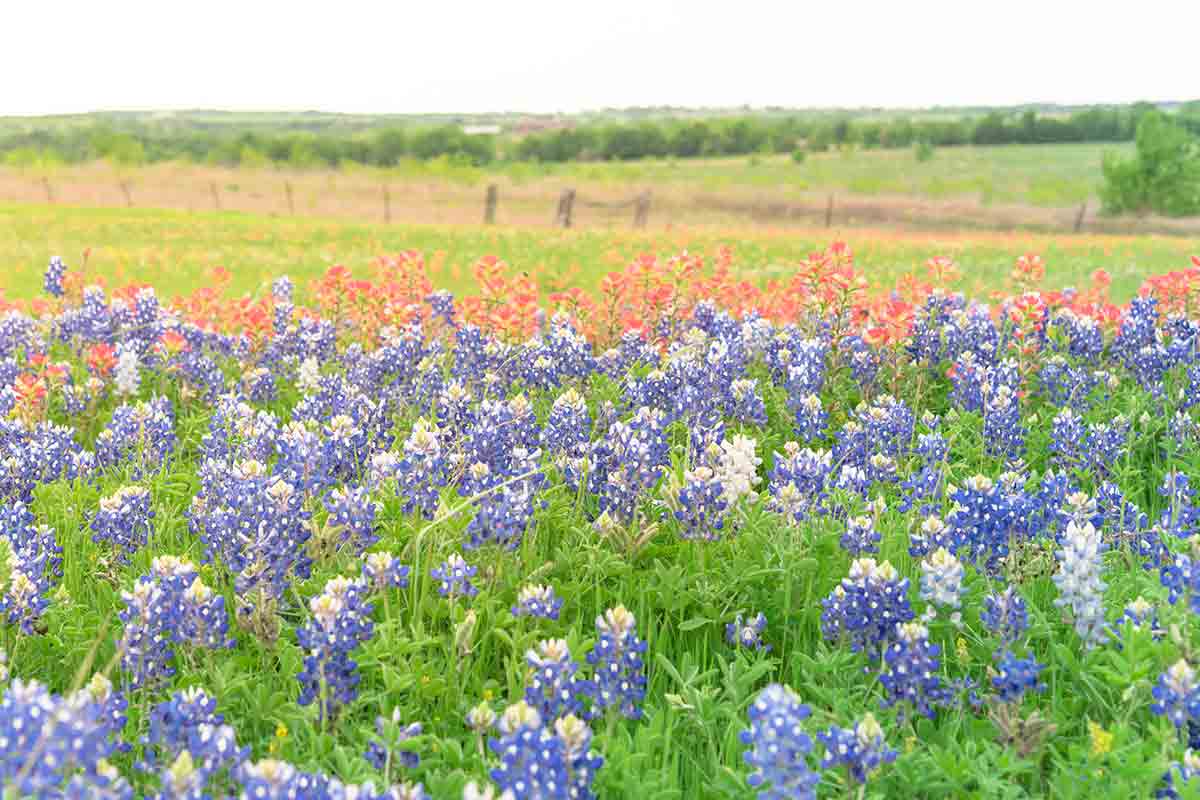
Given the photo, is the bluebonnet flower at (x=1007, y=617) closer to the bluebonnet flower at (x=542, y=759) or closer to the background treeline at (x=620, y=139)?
the bluebonnet flower at (x=542, y=759)

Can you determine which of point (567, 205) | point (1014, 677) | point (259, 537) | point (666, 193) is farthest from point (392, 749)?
point (666, 193)

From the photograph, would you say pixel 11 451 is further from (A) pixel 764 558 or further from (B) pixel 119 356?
(A) pixel 764 558

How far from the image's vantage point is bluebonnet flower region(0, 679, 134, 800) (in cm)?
248

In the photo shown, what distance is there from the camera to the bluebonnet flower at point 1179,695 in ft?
10.6

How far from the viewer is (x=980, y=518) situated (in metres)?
4.34

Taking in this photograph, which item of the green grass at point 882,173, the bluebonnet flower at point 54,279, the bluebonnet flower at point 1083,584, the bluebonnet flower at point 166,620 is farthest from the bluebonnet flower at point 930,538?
the green grass at point 882,173

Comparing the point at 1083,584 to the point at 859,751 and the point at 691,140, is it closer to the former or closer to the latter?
the point at 859,751

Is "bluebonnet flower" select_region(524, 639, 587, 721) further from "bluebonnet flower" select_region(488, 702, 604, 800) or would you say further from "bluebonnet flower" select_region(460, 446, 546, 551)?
"bluebonnet flower" select_region(460, 446, 546, 551)

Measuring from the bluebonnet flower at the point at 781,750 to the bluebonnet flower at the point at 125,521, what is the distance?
3.22m

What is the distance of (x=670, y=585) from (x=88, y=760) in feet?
7.39

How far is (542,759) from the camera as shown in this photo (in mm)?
2723

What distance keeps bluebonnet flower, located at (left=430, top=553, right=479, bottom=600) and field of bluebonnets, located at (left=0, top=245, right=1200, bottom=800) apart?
0.04 ft

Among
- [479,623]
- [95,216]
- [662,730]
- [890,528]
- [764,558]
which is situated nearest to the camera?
[662,730]

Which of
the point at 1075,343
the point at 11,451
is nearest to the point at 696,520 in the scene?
the point at 11,451
